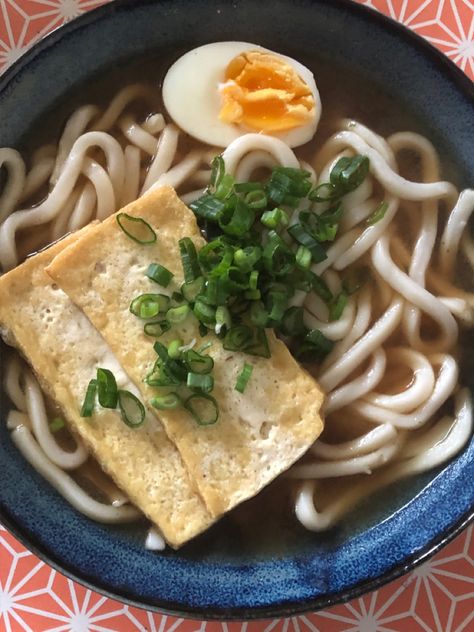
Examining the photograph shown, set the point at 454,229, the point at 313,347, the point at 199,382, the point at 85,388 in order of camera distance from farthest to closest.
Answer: the point at 454,229 → the point at 313,347 → the point at 85,388 → the point at 199,382

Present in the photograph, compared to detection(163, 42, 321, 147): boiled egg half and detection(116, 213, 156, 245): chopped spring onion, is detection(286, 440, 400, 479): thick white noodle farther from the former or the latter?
detection(163, 42, 321, 147): boiled egg half

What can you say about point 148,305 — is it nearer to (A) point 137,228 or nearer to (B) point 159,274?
(B) point 159,274

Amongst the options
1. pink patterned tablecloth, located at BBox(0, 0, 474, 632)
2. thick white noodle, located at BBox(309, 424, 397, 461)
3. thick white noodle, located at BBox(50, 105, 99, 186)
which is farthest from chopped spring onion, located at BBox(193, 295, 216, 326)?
pink patterned tablecloth, located at BBox(0, 0, 474, 632)

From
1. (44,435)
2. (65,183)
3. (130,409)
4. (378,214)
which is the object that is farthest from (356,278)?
(44,435)

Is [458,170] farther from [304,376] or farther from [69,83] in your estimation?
[69,83]

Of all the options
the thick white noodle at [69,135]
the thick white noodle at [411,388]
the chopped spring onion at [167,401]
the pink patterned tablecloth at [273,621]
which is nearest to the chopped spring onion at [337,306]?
the thick white noodle at [411,388]

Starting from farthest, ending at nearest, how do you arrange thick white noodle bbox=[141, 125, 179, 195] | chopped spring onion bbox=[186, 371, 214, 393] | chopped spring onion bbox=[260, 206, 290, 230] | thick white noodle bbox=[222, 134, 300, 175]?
thick white noodle bbox=[141, 125, 179, 195] → thick white noodle bbox=[222, 134, 300, 175] → chopped spring onion bbox=[260, 206, 290, 230] → chopped spring onion bbox=[186, 371, 214, 393]

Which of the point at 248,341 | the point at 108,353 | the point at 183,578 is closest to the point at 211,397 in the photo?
the point at 248,341
